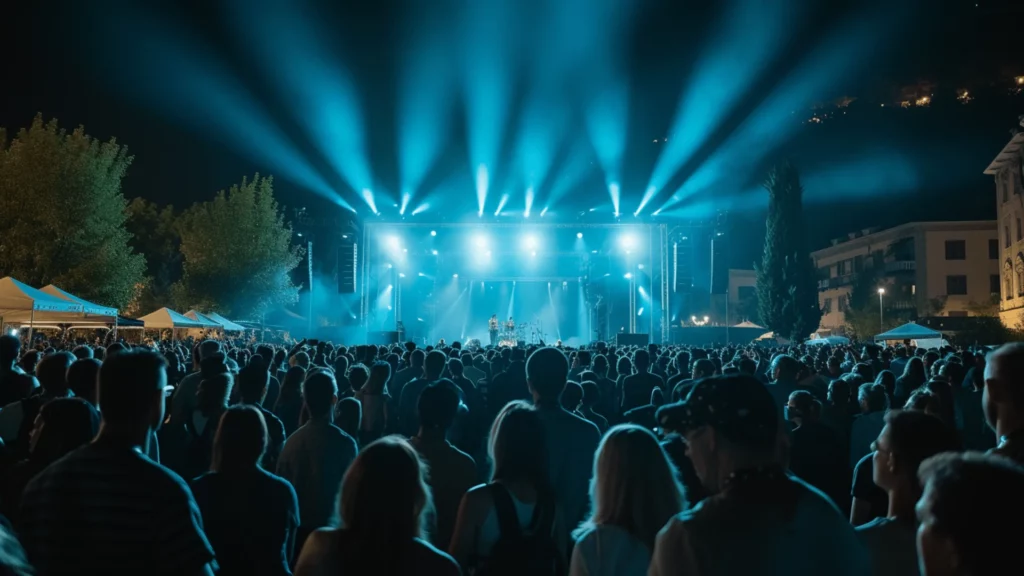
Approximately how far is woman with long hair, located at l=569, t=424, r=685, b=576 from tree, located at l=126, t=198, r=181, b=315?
2182 inches

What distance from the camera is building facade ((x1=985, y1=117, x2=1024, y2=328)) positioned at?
4109 centimetres

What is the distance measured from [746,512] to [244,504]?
7.92ft

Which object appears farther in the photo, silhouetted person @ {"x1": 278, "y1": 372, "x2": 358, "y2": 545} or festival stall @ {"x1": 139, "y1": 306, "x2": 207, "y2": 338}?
festival stall @ {"x1": 139, "y1": 306, "x2": 207, "y2": 338}

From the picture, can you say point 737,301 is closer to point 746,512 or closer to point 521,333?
point 521,333

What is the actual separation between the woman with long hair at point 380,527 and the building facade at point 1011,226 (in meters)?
45.9

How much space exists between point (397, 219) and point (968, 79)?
67549 millimetres

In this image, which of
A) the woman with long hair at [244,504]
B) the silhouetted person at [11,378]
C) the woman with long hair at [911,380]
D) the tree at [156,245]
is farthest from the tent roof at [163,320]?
the tree at [156,245]

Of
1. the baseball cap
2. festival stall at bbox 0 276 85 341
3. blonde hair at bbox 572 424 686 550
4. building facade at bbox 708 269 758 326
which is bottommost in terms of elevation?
blonde hair at bbox 572 424 686 550

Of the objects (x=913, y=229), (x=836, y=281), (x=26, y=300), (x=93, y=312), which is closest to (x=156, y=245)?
(x=93, y=312)

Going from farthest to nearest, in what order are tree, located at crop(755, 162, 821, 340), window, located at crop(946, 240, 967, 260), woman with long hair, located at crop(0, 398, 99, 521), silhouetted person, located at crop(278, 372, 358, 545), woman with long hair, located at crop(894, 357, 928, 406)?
window, located at crop(946, 240, 967, 260) → tree, located at crop(755, 162, 821, 340) → woman with long hair, located at crop(894, 357, 928, 406) → silhouetted person, located at crop(278, 372, 358, 545) → woman with long hair, located at crop(0, 398, 99, 521)

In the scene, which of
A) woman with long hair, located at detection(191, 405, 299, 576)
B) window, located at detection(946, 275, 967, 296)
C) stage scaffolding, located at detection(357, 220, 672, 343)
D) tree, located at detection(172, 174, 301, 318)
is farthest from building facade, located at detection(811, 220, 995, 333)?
woman with long hair, located at detection(191, 405, 299, 576)

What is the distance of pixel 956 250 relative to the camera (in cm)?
5403

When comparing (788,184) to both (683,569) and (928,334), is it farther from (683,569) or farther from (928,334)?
(683,569)

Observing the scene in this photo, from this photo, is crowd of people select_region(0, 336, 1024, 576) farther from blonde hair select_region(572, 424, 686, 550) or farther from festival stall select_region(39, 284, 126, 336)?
festival stall select_region(39, 284, 126, 336)
